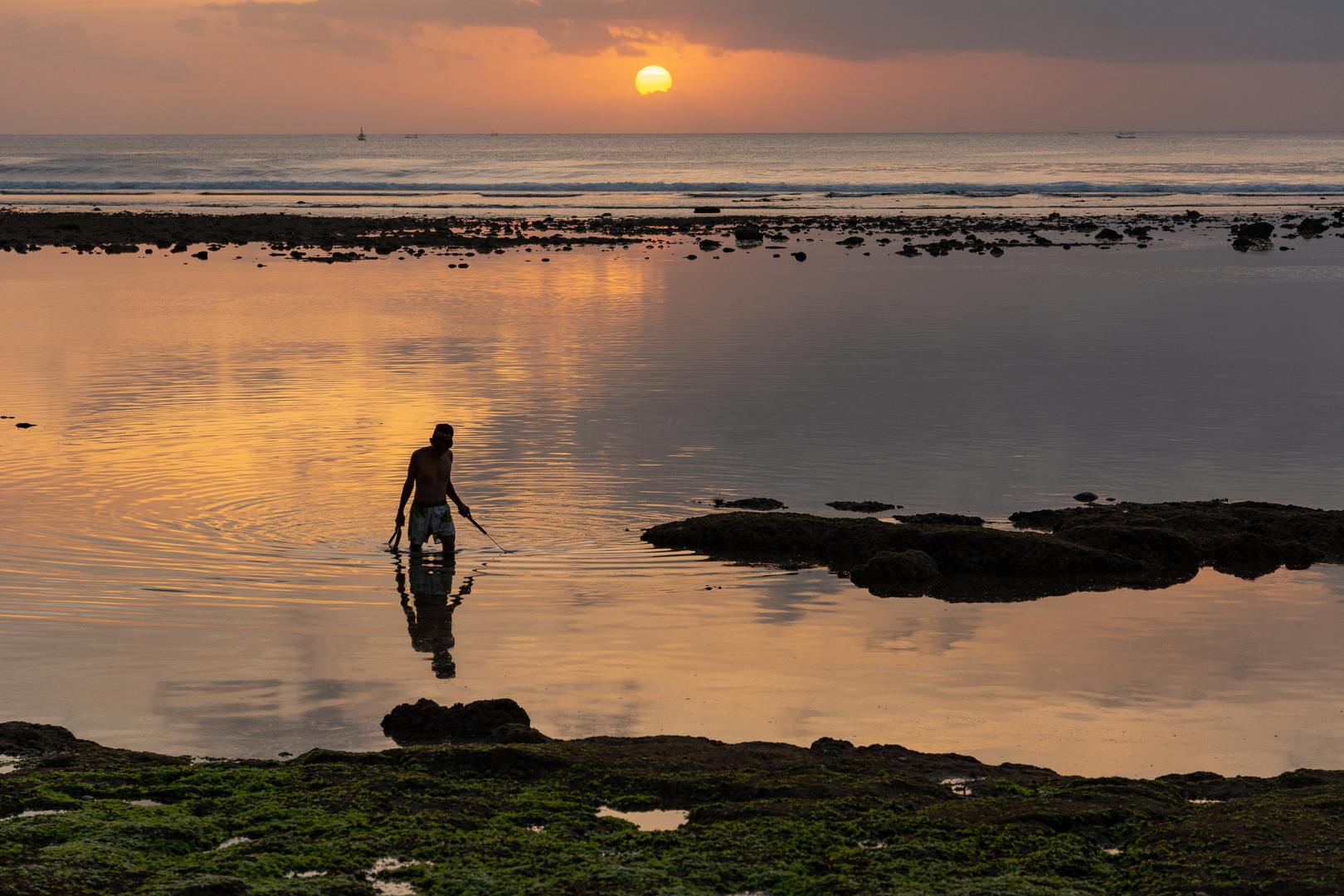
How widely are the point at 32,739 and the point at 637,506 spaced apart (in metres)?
7.84

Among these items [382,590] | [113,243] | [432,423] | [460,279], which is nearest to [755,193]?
[113,243]

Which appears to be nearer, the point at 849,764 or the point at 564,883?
the point at 564,883

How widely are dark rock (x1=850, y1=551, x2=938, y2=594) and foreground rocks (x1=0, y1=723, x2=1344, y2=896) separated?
4448 mm

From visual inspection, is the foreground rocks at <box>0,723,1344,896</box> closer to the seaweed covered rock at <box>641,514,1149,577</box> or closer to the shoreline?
the seaweed covered rock at <box>641,514,1149,577</box>

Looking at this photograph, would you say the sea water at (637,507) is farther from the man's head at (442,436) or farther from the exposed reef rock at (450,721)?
the man's head at (442,436)

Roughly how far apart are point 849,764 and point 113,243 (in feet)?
169

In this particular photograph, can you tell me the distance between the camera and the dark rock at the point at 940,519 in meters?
13.8

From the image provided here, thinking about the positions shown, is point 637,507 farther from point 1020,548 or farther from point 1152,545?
point 1152,545

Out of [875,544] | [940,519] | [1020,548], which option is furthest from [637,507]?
[1020,548]

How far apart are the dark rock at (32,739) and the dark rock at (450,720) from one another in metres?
1.85

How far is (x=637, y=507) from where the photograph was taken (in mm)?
14719

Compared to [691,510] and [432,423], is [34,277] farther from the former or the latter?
[691,510]

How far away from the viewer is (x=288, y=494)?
1491cm

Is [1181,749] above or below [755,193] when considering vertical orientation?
below
